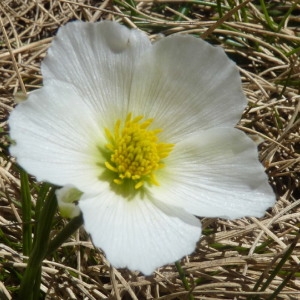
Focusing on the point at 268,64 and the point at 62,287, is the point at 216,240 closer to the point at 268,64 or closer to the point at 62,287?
the point at 62,287

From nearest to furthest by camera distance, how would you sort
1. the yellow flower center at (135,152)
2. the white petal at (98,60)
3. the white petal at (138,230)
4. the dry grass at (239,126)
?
the white petal at (138,230) → the white petal at (98,60) → the yellow flower center at (135,152) → the dry grass at (239,126)

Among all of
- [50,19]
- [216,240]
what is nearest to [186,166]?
[216,240]

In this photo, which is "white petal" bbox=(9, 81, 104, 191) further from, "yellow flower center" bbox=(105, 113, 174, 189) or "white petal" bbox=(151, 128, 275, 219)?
"white petal" bbox=(151, 128, 275, 219)

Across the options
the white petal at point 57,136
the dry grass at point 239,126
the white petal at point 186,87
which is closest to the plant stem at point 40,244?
the white petal at point 57,136

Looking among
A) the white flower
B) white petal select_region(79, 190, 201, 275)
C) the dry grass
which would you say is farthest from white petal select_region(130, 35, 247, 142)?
white petal select_region(79, 190, 201, 275)

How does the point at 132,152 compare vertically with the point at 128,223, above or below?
above

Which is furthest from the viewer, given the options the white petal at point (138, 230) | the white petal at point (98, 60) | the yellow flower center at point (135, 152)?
the yellow flower center at point (135, 152)

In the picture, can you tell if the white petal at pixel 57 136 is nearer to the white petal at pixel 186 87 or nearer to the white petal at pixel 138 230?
the white petal at pixel 138 230
